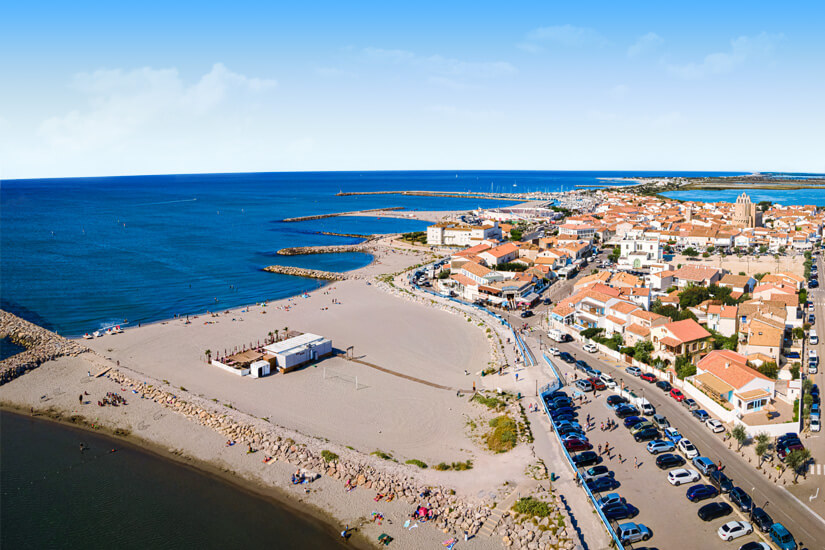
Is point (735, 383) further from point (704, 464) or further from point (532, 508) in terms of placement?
point (532, 508)

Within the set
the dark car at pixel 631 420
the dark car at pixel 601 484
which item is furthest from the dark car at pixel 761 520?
the dark car at pixel 631 420

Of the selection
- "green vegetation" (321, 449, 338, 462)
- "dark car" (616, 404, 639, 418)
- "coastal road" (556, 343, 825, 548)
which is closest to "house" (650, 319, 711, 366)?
"coastal road" (556, 343, 825, 548)

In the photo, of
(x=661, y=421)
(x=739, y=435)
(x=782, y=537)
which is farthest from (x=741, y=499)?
(x=661, y=421)

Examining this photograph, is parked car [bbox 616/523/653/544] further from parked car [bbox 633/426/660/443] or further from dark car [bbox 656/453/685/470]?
parked car [bbox 633/426/660/443]

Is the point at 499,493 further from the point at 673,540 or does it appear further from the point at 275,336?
the point at 275,336

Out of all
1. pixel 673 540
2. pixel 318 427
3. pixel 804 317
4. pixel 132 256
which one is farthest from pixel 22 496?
pixel 132 256

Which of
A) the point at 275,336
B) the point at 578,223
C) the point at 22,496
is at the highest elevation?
the point at 578,223
